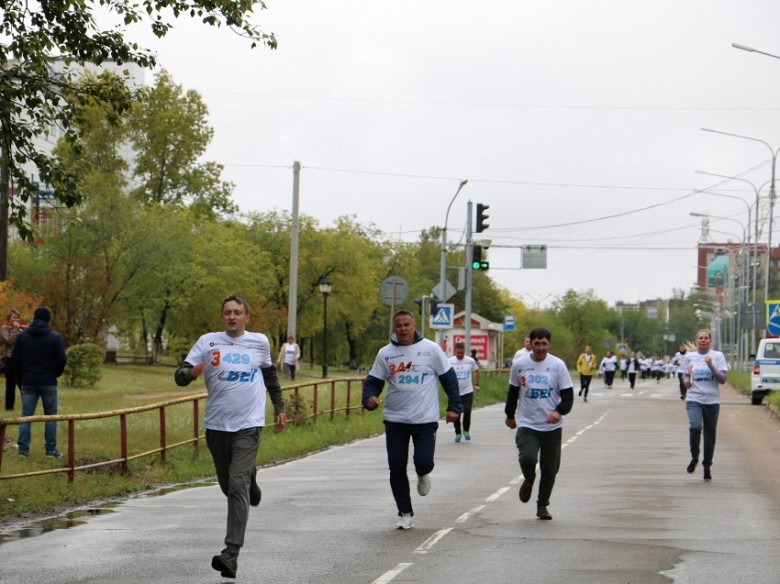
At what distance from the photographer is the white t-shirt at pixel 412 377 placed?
11.5 meters

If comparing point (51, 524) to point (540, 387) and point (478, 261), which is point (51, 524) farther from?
point (478, 261)

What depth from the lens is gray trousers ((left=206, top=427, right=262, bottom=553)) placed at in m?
9.38

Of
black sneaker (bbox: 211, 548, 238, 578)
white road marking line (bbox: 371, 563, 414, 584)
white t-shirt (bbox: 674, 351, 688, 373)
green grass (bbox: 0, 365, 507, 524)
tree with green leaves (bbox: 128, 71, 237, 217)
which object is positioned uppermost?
tree with green leaves (bbox: 128, 71, 237, 217)

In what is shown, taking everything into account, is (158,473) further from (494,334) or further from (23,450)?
(494,334)

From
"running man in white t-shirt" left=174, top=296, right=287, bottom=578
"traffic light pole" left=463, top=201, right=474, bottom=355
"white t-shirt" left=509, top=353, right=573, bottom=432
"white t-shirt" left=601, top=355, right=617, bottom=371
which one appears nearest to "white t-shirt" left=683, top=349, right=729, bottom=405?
"white t-shirt" left=509, top=353, right=573, bottom=432

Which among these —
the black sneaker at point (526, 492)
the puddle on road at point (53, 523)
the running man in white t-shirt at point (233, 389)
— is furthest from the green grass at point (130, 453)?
the black sneaker at point (526, 492)

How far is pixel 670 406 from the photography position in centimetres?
4175

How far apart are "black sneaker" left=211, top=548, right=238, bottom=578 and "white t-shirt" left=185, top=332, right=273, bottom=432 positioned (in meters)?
0.98

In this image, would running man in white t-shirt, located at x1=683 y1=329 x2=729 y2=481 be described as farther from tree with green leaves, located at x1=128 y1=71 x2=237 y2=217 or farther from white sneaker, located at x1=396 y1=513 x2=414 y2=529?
tree with green leaves, located at x1=128 y1=71 x2=237 y2=217

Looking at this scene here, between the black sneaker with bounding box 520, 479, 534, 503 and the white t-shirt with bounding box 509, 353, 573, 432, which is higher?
the white t-shirt with bounding box 509, 353, 573, 432

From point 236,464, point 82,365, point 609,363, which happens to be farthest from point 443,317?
point 236,464

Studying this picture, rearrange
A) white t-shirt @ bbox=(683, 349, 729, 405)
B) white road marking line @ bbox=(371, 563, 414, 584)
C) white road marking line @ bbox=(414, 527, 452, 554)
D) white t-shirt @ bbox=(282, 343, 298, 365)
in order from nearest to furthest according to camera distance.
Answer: white road marking line @ bbox=(371, 563, 414, 584) → white road marking line @ bbox=(414, 527, 452, 554) → white t-shirt @ bbox=(683, 349, 729, 405) → white t-shirt @ bbox=(282, 343, 298, 365)

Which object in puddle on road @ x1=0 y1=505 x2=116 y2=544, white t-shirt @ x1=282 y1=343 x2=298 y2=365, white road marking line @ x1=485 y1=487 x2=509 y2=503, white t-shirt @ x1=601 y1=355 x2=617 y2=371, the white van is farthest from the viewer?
white t-shirt @ x1=601 y1=355 x2=617 y2=371

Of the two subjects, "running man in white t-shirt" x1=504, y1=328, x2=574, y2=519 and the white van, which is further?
the white van
